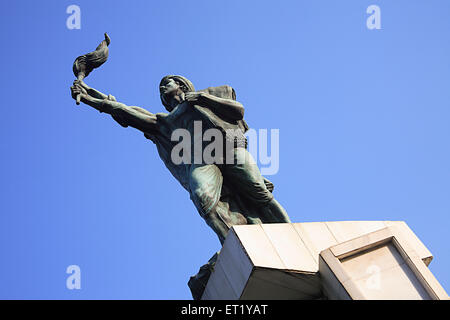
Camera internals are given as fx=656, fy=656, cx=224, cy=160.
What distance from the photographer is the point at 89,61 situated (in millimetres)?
13328

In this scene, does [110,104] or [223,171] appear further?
[110,104]

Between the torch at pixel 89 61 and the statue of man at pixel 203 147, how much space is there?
58 centimetres

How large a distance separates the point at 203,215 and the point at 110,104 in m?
3.07

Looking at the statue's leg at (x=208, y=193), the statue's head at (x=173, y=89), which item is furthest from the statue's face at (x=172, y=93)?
the statue's leg at (x=208, y=193)

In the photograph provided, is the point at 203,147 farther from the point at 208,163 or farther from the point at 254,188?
the point at 254,188

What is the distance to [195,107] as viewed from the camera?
38.7ft

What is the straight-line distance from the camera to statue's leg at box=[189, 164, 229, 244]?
1080cm

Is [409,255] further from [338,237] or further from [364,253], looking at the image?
[338,237]

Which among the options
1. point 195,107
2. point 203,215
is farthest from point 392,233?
point 195,107

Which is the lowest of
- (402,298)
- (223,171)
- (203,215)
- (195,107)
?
(402,298)

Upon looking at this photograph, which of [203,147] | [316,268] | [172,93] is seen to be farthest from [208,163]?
[316,268]

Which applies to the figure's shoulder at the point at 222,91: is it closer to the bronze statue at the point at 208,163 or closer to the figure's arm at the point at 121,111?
the bronze statue at the point at 208,163

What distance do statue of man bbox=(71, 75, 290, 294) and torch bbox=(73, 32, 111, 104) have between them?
0.58 meters

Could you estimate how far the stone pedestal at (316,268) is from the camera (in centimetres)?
880
